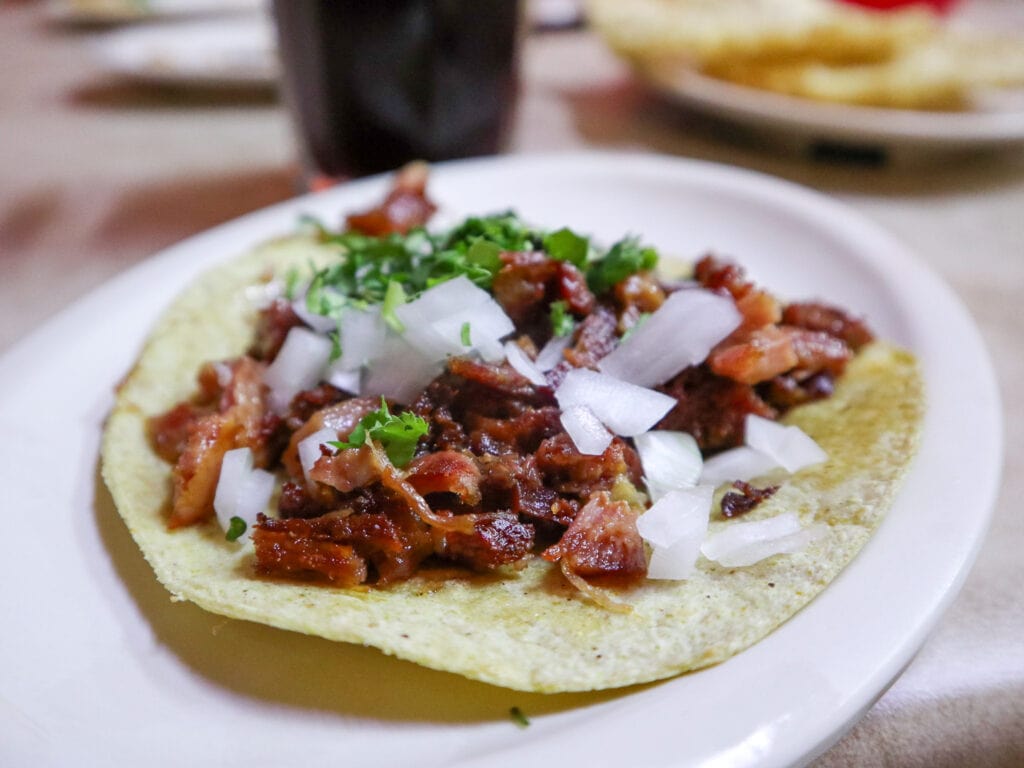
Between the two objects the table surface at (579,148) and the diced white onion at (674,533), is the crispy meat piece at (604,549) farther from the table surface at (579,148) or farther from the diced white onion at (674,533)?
the table surface at (579,148)

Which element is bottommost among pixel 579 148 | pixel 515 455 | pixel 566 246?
pixel 579 148

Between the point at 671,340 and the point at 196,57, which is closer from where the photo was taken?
the point at 671,340

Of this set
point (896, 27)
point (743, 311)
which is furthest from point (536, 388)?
point (896, 27)

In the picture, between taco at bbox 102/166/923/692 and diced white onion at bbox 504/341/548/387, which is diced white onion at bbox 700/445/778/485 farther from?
diced white onion at bbox 504/341/548/387

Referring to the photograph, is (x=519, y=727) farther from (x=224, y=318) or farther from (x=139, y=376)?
(x=224, y=318)

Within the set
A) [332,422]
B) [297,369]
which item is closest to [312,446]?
[332,422]

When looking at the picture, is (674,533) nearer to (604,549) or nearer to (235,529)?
(604,549)

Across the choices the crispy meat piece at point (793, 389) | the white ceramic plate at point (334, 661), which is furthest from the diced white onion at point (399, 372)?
the crispy meat piece at point (793, 389)
